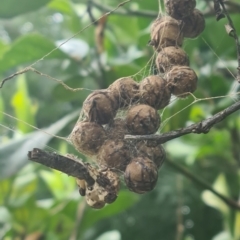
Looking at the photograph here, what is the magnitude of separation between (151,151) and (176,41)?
0.08 metres

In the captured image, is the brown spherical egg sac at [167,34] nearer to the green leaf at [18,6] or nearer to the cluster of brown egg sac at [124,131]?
the cluster of brown egg sac at [124,131]

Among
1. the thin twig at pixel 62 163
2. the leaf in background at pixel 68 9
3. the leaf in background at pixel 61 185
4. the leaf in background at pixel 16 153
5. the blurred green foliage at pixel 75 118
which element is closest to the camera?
the thin twig at pixel 62 163

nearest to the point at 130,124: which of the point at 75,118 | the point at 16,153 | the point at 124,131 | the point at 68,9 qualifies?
the point at 124,131

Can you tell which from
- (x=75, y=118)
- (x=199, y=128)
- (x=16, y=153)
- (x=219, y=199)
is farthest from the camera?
(x=219, y=199)

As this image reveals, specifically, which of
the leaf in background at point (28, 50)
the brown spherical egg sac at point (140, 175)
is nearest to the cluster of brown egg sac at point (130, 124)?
the brown spherical egg sac at point (140, 175)

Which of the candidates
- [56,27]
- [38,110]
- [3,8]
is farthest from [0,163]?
[56,27]

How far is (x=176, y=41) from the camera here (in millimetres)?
333

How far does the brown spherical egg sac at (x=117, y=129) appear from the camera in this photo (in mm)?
304

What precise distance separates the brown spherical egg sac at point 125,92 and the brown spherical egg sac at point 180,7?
0.06m

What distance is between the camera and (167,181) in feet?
3.44

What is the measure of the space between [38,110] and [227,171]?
40 cm

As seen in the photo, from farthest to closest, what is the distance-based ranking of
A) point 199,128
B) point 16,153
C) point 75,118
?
point 75,118
point 16,153
point 199,128

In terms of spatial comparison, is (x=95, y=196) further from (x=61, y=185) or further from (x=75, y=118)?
(x=61, y=185)

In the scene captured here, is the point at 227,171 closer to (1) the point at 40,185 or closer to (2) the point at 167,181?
(2) the point at 167,181
